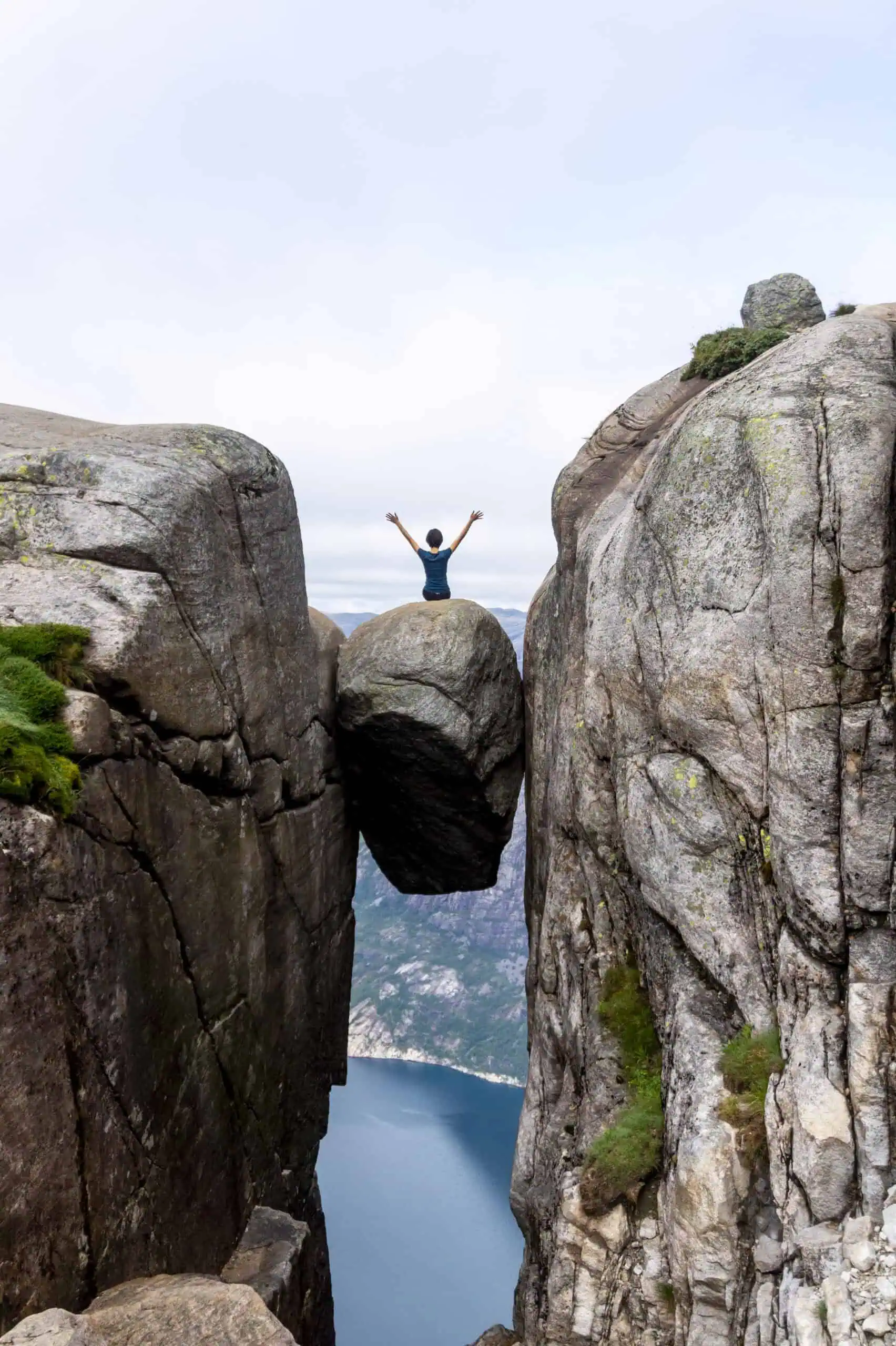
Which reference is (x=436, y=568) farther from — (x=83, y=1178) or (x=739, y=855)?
(x=83, y=1178)

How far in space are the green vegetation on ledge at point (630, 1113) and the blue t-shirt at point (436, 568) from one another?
13.7m

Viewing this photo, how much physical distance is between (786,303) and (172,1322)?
23.5m

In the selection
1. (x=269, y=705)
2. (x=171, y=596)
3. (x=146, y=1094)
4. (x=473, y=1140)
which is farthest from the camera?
(x=473, y=1140)

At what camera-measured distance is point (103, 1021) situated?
44.7ft

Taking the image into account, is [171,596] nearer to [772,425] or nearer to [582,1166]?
[772,425]

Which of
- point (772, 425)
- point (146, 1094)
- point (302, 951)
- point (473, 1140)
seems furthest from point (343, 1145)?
point (772, 425)

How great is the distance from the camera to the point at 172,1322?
38.5ft

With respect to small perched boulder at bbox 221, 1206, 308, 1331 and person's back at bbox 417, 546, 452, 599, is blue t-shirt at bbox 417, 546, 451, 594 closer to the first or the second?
person's back at bbox 417, 546, 452, 599

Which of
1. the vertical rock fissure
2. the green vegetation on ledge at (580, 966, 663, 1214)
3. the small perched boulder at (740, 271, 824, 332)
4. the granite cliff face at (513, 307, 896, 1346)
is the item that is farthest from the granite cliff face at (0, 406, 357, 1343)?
the small perched boulder at (740, 271, 824, 332)

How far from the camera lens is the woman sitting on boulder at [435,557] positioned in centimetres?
2617

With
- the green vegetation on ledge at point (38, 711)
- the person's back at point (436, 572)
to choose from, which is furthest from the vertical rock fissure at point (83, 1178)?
the person's back at point (436, 572)

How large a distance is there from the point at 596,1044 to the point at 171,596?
12.0 meters

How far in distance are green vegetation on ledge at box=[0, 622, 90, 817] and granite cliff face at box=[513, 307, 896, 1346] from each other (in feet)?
32.7

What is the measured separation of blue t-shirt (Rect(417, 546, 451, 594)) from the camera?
26.6 m
